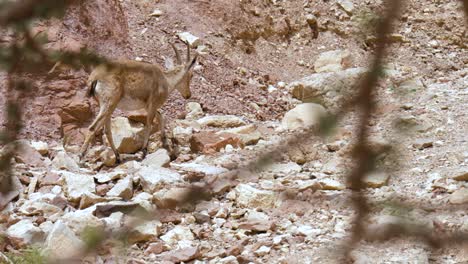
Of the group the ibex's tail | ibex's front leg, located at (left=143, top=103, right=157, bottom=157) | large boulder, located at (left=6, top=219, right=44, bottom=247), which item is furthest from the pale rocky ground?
the ibex's tail

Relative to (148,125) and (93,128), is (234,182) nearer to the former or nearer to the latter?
(93,128)

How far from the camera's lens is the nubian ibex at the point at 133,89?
27.5 ft

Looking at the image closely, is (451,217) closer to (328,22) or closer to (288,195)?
(288,195)

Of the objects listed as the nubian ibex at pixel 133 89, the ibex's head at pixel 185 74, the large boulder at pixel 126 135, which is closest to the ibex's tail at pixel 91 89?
the nubian ibex at pixel 133 89

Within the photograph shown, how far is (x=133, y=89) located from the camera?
8773 millimetres

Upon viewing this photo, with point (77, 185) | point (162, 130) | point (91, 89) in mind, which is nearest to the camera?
point (77, 185)

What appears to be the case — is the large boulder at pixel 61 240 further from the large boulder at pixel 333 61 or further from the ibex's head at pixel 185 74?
the large boulder at pixel 333 61

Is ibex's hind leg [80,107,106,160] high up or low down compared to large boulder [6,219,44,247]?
down

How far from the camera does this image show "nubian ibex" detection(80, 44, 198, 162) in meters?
8.38

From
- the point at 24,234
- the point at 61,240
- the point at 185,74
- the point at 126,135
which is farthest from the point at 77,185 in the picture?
the point at 185,74

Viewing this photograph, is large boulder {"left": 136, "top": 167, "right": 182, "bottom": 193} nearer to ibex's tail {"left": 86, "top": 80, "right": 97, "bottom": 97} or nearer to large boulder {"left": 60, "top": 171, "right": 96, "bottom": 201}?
large boulder {"left": 60, "top": 171, "right": 96, "bottom": 201}

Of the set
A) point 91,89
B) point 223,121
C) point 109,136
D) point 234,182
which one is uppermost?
point 234,182

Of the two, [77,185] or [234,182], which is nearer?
[234,182]

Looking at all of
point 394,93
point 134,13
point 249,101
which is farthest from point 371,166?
point 134,13
